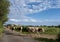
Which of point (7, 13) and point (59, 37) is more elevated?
point (7, 13)

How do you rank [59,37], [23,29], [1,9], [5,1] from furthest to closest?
[23,29]
[5,1]
[1,9]
[59,37]

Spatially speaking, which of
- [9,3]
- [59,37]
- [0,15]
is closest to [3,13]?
[0,15]

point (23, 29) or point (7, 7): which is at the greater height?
point (7, 7)

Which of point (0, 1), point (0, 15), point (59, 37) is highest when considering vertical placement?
point (0, 1)

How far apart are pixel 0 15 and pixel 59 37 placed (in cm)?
1653

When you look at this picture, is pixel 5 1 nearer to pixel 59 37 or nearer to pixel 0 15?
pixel 0 15

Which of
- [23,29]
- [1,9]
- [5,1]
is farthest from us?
[23,29]

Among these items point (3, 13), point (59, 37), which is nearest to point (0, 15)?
point (3, 13)

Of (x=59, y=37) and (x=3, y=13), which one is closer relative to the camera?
(x=59, y=37)

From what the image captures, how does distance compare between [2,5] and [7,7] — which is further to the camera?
[7,7]

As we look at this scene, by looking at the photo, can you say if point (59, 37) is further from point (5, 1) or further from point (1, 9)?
point (5, 1)

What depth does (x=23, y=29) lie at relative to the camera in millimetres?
58562

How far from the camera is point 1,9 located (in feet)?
132

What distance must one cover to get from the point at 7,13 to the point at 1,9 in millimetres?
3739
